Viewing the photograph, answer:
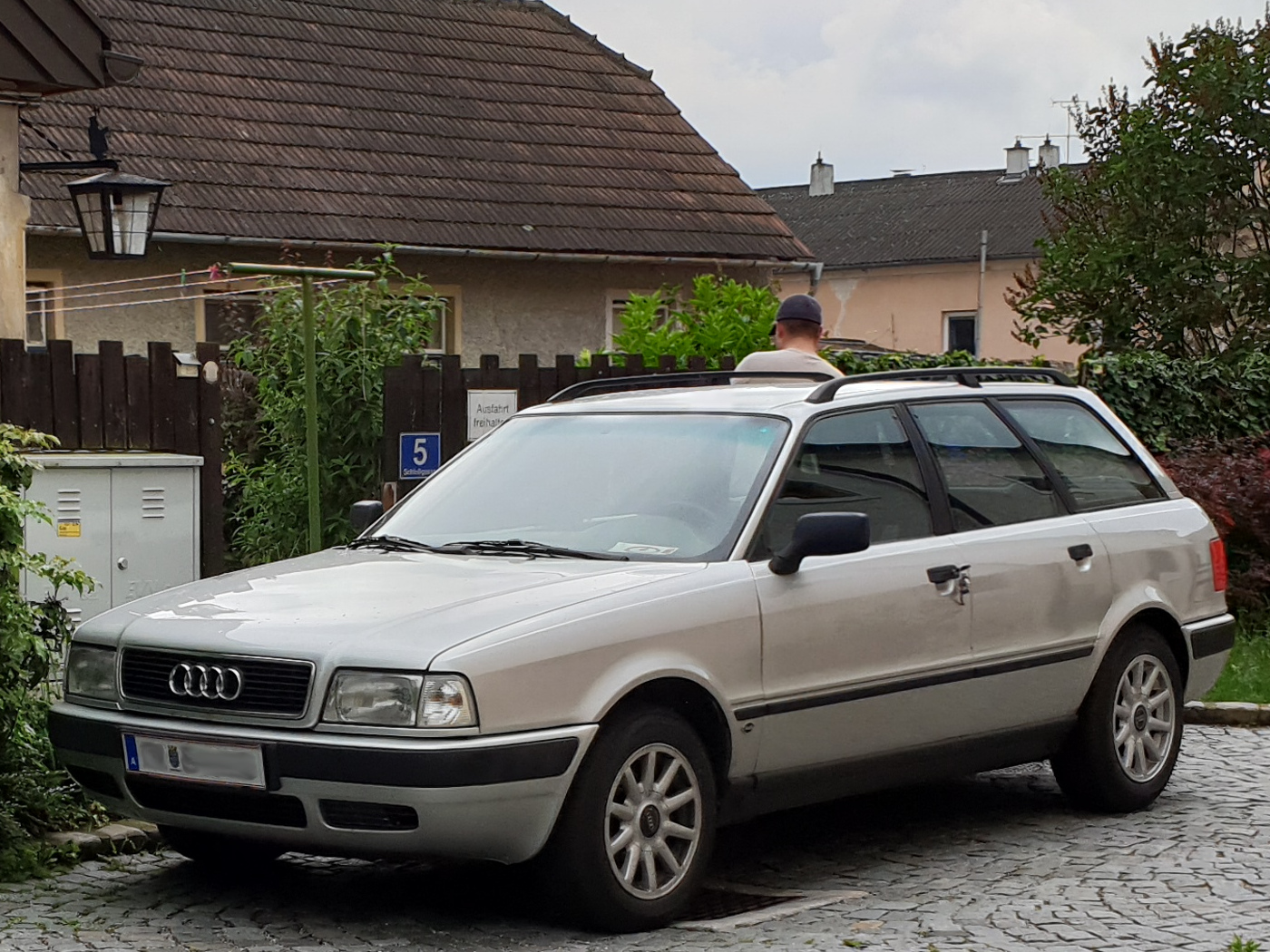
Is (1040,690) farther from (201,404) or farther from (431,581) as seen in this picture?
(201,404)

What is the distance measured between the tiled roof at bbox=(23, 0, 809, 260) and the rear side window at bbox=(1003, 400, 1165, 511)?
41.3 ft

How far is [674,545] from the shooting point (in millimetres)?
6766

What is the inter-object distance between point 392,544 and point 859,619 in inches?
67.0

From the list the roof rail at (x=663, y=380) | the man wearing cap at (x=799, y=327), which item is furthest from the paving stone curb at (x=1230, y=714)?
the roof rail at (x=663, y=380)

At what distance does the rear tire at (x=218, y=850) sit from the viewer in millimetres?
6887

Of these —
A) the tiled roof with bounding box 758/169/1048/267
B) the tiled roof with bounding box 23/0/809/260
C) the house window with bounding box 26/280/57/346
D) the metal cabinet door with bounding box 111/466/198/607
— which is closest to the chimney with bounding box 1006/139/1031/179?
the tiled roof with bounding box 758/169/1048/267

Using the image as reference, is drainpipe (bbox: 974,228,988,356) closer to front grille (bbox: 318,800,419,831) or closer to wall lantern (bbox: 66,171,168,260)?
wall lantern (bbox: 66,171,168,260)

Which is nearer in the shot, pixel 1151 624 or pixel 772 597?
pixel 772 597

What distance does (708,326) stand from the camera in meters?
14.1

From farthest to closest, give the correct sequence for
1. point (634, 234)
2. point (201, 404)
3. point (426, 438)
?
point (634, 234)
point (426, 438)
point (201, 404)

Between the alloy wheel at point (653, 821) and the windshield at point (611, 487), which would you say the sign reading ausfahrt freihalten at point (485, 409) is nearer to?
the windshield at point (611, 487)

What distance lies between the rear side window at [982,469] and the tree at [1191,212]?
43.2ft

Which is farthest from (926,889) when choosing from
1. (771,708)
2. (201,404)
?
(201,404)

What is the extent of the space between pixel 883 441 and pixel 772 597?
3.53 ft
